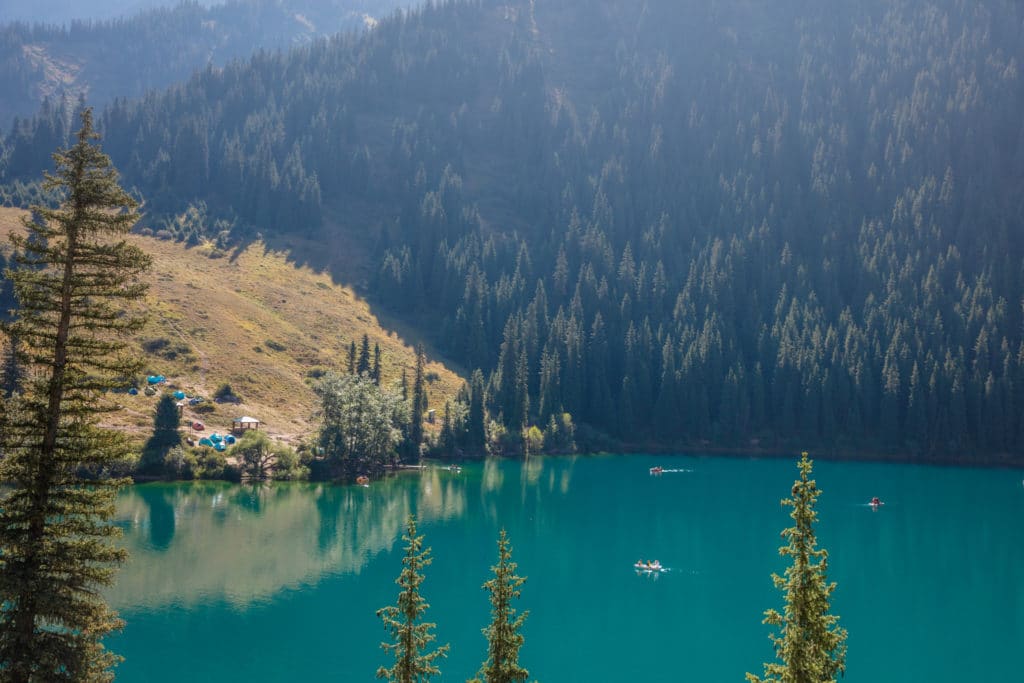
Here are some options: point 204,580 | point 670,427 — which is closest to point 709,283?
point 670,427

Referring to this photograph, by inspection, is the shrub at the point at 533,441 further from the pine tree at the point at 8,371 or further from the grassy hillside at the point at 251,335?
the pine tree at the point at 8,371

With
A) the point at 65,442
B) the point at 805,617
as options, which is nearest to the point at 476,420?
the point at 65,442

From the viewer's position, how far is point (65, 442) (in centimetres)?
2300

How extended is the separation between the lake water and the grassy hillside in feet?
73.6

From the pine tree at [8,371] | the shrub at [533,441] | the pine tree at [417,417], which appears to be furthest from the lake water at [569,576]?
the shrub at [533,441]

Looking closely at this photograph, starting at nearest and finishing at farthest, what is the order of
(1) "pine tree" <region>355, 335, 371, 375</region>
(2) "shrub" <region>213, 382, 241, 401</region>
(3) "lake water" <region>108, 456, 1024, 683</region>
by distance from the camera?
1. (3) "lake water" <region>108, 456, 1024, 683</region>
2. (2) "shrub" <region>213, 382, 241, 401</region>
3. (1) "pine tree" <region>355, 335, 371, 375</region>

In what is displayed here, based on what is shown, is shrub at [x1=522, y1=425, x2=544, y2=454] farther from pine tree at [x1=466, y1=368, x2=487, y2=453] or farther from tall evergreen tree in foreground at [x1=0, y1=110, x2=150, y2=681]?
tall evergreen tree in foreground at [x1=0, y1=110, x2=150, y2=681]

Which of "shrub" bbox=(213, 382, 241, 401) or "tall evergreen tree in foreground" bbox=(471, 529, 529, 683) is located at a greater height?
"shrub" bbox=(213, 382, 241, 401)

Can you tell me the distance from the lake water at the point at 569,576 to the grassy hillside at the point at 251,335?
2243 cm

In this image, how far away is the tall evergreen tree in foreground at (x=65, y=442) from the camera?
21.5 metres

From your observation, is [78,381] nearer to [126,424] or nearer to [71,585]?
[71,585]

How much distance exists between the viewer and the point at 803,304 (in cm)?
19175

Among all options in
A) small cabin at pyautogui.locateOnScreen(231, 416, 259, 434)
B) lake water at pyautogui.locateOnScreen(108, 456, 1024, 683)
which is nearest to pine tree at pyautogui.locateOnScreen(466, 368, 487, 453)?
lake water at pyautogui.locateOnScreen(108, 456, 1024, 683)

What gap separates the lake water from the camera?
2041 inches
